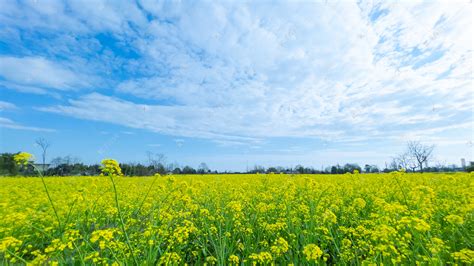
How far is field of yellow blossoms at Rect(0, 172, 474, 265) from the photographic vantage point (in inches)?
131

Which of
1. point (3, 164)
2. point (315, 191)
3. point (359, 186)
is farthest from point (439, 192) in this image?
point (3, 164)

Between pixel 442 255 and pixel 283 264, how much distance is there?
2.50 metres

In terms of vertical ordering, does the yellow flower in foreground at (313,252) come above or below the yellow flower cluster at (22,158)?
below

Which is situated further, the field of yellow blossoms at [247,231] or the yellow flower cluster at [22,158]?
the field of yellow blossoms at [247,231]

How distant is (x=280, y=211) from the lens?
605cm

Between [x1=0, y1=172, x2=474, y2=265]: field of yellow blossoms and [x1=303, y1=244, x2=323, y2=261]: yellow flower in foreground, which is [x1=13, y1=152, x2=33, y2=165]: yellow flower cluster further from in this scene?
[x1=303, y1=244, x2=323, y2=261]: yellow flower in foreground

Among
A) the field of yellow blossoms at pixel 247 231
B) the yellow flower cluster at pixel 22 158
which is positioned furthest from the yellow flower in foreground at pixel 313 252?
the yellow flower cluster at pixel 22 158

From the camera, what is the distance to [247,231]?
183 inches

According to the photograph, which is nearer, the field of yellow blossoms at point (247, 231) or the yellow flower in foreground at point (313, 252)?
the yellow flower in foreground at point (313, 252)

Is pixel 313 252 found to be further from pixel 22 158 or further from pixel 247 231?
pixel 22 158

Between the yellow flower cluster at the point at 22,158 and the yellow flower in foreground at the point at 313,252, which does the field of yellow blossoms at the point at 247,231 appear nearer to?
the yellow flower in foreground at the point at 313,252

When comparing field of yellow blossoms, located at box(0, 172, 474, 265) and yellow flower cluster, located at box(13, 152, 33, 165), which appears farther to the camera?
field of yellow blossoms, located at box(0, 172, 474, 265)

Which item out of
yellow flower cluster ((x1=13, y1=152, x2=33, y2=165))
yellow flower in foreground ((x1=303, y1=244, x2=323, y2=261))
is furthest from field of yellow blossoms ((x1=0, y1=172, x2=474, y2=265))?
yellow flower cluster ((x1=13, y1=152, x2=33, y2=165))

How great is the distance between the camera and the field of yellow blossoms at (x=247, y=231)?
10.9 feet
